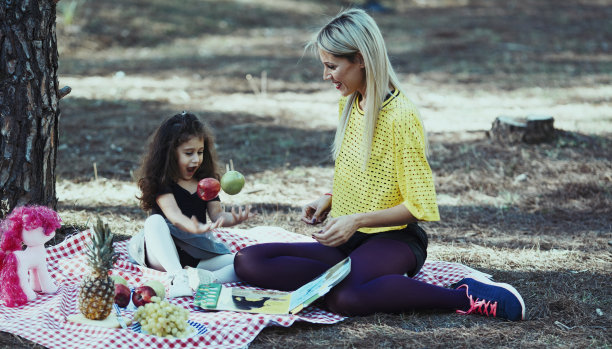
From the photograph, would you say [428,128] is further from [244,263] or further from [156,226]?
[156,226]

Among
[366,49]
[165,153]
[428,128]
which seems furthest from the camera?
[428,128]

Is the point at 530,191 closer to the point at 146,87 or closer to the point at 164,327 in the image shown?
the point at 164,327

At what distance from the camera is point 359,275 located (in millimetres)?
3734

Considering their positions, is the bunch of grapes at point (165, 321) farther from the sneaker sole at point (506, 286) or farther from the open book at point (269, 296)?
the sneaker sole at point (506, 286)

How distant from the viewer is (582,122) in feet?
27.8

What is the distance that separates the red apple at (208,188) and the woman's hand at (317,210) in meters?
0.55

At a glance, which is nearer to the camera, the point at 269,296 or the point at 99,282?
the point at 99,282

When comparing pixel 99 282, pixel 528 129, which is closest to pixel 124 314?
pixel 99 282

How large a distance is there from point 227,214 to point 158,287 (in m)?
0.60

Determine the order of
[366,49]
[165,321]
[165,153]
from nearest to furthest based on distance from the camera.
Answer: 1. [165,321]
2. [366,49]
3. [165,153]

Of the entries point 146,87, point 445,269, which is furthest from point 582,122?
point 146,87

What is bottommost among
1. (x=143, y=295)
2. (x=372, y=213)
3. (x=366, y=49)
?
(x=143, y=295)

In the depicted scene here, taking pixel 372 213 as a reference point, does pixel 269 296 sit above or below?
below

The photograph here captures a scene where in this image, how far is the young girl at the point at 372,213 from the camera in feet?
12.1
